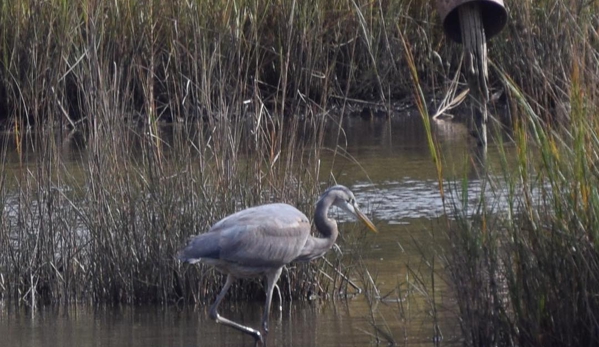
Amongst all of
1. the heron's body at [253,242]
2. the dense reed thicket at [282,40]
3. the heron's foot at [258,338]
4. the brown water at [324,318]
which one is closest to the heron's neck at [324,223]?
the heron's body at [253,242]

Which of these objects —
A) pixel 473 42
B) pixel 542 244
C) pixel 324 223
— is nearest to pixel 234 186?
pixel 324 223

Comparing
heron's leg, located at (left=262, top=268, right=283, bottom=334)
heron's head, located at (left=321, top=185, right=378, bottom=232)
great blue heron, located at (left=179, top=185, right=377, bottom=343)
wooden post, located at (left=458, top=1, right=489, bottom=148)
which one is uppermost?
wooden post, located at (left=458, top=1, right=489, bottom=148)

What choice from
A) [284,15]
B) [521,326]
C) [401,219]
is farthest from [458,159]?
[521,326]

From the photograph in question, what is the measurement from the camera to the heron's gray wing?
6438 mm

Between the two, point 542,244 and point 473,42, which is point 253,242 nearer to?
point 542,244

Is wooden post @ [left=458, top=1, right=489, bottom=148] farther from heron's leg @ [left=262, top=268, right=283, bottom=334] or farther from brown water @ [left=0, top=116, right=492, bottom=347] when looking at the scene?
heron's leg @ [left=262, top=268, right=283, bottom=334]

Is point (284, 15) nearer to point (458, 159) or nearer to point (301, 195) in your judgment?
point (458, 159)

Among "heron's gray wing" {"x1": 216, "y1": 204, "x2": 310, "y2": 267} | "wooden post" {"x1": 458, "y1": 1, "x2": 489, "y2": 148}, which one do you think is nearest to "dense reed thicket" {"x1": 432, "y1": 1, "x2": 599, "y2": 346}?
"heron's gray wing" {"x1": 216, "y1": 204, "x2": 310, "y2": 267}

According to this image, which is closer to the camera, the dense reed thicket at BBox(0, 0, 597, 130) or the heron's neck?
the heron's neck

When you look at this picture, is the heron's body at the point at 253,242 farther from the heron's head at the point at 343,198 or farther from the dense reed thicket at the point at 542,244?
the dense reed thicket at the point at 542,244

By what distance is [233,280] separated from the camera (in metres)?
6.85

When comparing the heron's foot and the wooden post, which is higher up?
the wooden post

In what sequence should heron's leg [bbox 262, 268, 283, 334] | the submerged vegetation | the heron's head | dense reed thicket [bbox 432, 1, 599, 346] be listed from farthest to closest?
the heron's head, heron's leg [bbox 262, 268, 283, 334], the submerged vegetation, dense reed thicket [bbox 432, 1, 599, 346]

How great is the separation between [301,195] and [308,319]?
90cm
